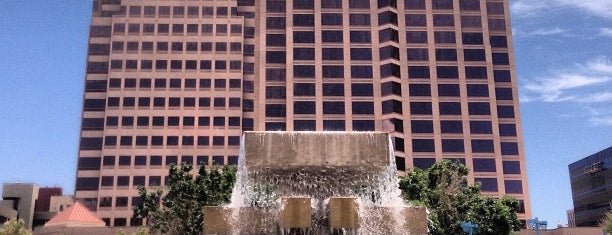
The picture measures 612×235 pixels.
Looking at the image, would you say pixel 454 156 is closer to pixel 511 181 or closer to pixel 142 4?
pixel 511 181

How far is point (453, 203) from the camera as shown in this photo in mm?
56062

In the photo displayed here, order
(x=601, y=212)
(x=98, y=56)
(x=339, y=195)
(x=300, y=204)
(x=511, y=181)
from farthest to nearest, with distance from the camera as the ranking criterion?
1. (x=601, y=212)
2. (x=98, y=56)
3. (x=511, y=181)
4. (x=339, y=195)
5. (x=300, y=204)

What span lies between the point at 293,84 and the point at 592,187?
6565cm

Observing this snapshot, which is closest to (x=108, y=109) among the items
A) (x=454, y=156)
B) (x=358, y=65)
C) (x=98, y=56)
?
(x=98, y=56)

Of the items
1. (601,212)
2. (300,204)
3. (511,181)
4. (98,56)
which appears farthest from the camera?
(601,212)

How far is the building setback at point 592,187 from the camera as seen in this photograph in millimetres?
113750

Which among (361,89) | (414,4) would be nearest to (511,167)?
(361,89)

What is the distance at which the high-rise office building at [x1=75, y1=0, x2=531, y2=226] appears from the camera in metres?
96.1

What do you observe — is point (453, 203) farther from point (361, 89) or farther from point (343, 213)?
point (361, 89)

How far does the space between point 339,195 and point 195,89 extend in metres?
86.0

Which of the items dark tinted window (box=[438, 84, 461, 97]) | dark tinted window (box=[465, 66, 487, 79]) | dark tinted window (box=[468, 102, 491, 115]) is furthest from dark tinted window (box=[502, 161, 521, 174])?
dark tinted window (box=[465, 66, 487, 79])

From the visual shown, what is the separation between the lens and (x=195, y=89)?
3974 inches

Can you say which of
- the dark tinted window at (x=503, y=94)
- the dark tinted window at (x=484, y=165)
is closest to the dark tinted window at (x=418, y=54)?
the dark tinted window at (x=503, y=94)

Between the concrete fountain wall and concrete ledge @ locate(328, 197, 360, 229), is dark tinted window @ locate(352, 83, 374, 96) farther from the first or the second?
concrete ledge @ locate(328, 197, 360, 229)
